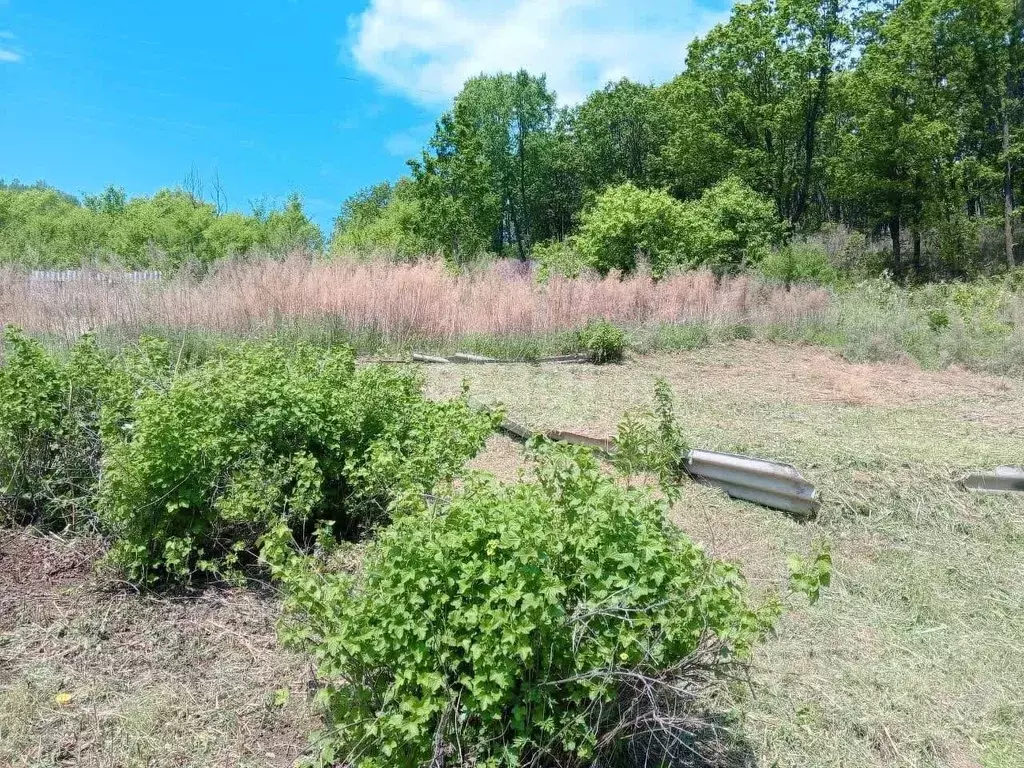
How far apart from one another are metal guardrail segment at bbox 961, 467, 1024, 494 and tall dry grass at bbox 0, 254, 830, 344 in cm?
604

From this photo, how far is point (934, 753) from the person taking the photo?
268 cm

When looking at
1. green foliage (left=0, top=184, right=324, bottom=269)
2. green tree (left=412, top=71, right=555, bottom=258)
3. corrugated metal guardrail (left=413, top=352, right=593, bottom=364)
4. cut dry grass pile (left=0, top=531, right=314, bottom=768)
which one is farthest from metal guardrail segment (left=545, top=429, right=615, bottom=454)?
green tree (left=412, top=71, right=555, bottom=258)

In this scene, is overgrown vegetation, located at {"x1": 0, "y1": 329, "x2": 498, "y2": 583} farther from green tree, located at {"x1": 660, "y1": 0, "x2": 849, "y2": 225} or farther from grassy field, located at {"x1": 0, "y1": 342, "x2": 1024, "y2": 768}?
green tree, located at {"x1": 660, "y1": 0, "x2": 849, "y2": 225}

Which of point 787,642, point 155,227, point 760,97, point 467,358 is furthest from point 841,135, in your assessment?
point 787,642

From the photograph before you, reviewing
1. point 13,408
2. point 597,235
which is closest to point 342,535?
point 13,408

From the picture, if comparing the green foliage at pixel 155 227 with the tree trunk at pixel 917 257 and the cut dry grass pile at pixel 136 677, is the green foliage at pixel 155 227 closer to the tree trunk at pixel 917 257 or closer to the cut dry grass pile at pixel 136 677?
the cut dry grass pile at pixel 136 677

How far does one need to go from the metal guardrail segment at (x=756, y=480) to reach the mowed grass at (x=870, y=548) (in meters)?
0.09

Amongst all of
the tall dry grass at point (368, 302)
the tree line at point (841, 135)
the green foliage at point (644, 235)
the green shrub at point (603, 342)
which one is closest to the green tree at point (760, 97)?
the tree line at point (841, 135)

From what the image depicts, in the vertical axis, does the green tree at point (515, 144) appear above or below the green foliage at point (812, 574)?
above

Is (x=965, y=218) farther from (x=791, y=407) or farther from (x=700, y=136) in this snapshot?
(x=791, y=407)

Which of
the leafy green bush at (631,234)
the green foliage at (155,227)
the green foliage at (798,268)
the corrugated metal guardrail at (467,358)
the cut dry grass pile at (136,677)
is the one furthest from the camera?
the green foliage at (155,227)

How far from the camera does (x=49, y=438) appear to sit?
13.6 feet

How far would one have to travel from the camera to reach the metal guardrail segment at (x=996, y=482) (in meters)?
4.77

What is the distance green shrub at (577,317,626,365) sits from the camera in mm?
9469
